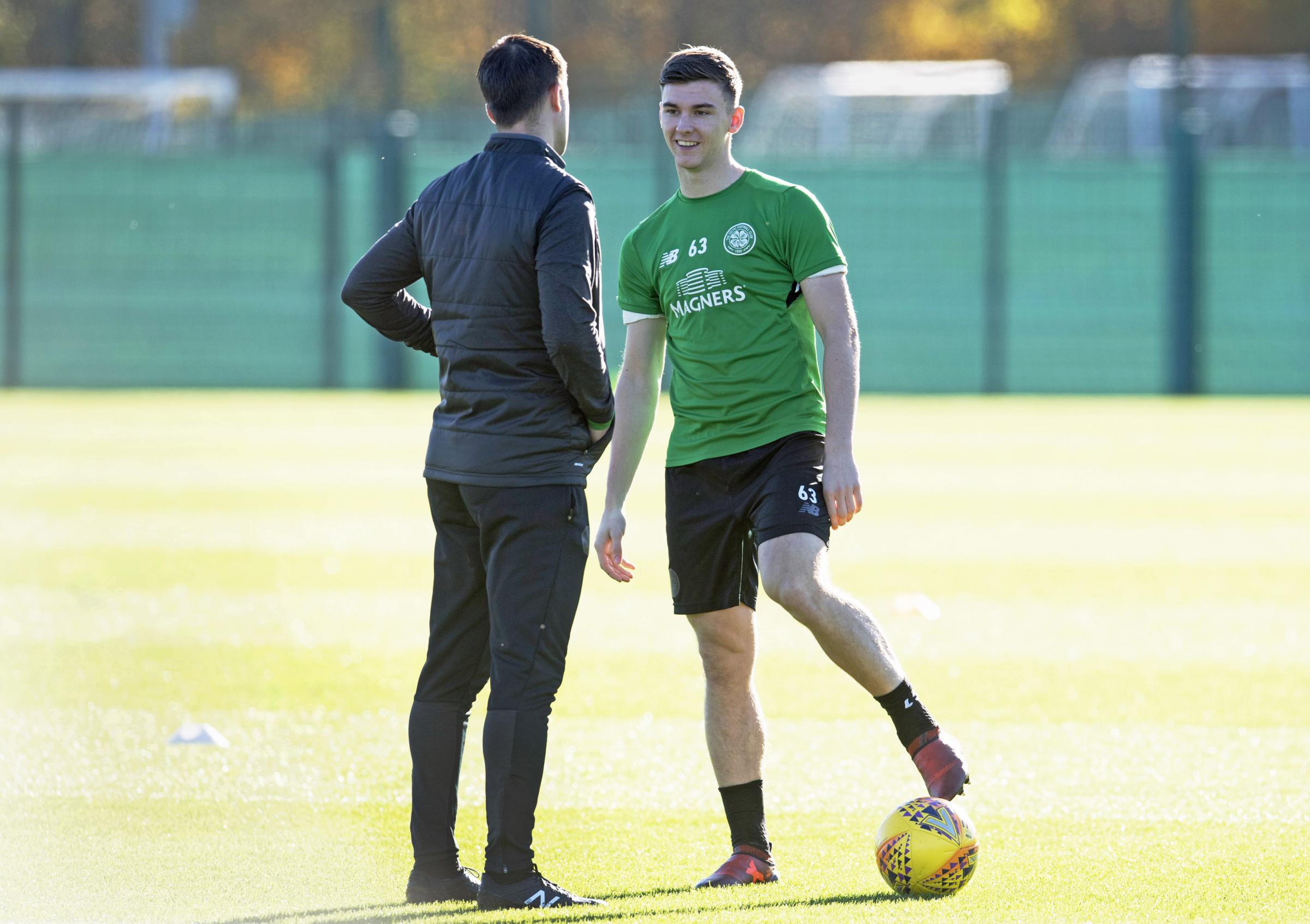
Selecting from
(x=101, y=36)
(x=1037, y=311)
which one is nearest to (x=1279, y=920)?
(x=1037, y=311)

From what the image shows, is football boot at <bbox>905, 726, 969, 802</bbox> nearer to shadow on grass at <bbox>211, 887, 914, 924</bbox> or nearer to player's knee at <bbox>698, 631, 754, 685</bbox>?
shadow on grass at <bbox>211, 887, 914, 924</bbox>

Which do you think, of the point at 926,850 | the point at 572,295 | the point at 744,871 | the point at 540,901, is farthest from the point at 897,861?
the point at 572,295

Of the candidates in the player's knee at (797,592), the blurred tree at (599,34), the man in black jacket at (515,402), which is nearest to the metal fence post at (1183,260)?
the blurred tree at (599,34)

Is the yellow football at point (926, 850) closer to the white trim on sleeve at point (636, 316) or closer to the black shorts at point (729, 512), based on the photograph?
the black shorts at point (729, 512)

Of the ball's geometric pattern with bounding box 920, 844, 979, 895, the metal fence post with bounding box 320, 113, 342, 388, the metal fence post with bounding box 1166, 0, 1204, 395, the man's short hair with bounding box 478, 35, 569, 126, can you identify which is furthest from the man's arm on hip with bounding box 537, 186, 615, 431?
the metal fence post with bounding box 1166, 0, 1204, 395

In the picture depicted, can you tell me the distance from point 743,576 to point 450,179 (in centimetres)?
139

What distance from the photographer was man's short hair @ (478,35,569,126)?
4492mm

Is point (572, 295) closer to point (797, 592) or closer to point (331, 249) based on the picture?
point (797, 592)

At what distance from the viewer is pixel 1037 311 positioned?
25391 millimetres

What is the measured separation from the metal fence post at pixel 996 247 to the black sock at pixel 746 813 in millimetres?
21128

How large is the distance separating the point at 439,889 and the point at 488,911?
23 cm

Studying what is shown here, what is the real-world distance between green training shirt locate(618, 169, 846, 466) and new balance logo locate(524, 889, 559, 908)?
130 centimetres

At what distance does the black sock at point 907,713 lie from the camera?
4781 mm

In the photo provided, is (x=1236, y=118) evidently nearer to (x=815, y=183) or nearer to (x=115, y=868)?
(x=815, y=183)
